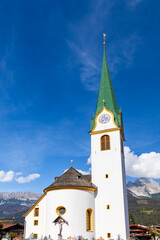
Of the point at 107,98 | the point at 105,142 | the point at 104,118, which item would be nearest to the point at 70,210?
the point at 105,142

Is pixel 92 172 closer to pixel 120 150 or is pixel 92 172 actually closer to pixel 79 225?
pixel 120 150

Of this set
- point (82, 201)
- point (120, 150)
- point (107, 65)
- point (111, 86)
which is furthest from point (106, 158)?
point (107, 65)

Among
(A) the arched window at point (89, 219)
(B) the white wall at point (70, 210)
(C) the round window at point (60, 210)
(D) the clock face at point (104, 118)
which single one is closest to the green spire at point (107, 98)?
(D) the clock face at point (104, 118)

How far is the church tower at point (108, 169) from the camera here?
1240 inches

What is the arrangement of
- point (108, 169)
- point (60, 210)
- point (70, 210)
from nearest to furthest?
1. point (70, 210)
2. point (60, 210)
3. point (108, 169)

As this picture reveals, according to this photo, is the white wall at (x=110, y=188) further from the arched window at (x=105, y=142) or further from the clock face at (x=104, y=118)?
the clock face at (x=104, y=118)

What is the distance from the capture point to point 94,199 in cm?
3344

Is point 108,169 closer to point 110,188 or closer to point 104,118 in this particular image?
point 110,188

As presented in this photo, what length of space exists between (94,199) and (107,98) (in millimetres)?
16485

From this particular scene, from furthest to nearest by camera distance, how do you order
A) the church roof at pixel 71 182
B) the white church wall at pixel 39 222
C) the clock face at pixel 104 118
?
the clock face at pixel 104 118 → the white church wall at pixel 39 222 → the church roof at pixel 71 182

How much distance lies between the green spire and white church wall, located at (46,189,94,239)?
1199cm

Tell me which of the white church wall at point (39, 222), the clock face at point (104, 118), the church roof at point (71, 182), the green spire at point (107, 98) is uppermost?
the green spire at point (107, 98)

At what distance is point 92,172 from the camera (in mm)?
35719

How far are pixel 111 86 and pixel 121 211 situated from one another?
21.0 m
